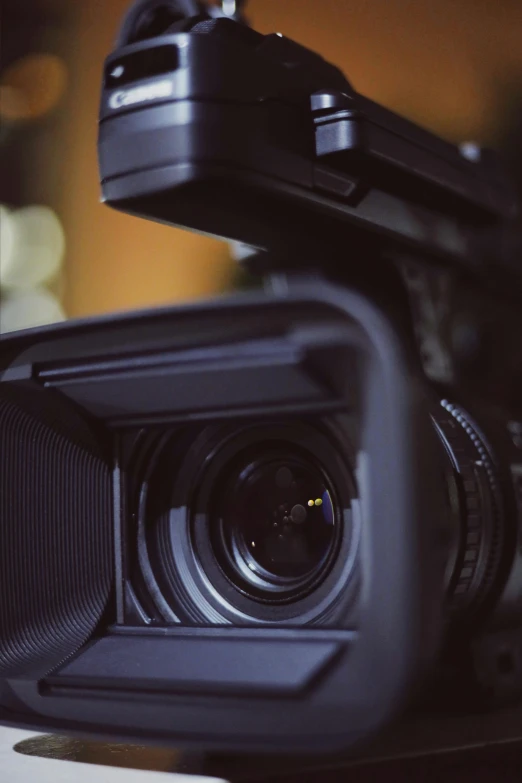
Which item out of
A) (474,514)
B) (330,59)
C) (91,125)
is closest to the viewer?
(474,514)

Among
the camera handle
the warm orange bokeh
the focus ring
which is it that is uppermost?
the warm orange bokeh

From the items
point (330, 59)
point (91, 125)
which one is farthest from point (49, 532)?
point (91, 125)

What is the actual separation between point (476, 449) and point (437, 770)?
0.19 metres

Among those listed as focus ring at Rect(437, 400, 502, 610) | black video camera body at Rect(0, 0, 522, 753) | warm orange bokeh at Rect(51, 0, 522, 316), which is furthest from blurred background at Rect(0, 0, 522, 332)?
focus ring at Rect(437, 400, 502, 610)

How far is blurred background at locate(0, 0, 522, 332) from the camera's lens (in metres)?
0.96

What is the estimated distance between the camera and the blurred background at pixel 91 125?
3.14 feet

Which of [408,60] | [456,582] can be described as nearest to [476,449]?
[456,582]

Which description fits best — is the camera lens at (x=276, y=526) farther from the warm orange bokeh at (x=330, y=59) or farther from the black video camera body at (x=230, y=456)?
the warm orange bokeh at (x=330, y=59)

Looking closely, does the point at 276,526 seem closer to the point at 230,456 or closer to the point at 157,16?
the point at 230,456

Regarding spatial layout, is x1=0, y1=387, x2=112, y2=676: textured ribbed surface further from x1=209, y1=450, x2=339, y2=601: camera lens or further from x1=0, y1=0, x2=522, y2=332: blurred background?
x1=0, y1=0, x2=522, y2=332: blurred background

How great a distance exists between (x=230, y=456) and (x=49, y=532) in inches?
4.7

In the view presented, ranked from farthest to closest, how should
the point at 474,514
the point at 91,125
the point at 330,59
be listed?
the point at 91,125 < the point at 330,59 < the point at 474,514

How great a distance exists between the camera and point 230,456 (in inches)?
22.1

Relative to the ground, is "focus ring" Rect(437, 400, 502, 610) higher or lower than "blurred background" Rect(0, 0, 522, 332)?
lower
